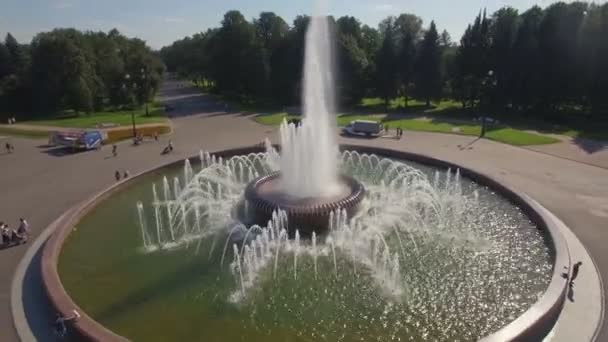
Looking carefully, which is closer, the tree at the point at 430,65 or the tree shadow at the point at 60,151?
the tree shadow at the point at 60,151

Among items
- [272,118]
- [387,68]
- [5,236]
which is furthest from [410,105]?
[5,236]

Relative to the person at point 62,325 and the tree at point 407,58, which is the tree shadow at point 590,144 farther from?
the person at point 62,325

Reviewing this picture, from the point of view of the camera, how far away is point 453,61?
47250mm

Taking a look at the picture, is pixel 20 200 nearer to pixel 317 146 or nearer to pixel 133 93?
pixel 317 146

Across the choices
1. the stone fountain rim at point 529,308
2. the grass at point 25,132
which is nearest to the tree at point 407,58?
the stone fountain rim at point 529,308

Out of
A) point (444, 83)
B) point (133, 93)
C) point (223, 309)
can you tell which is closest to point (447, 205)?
point (223, 309)

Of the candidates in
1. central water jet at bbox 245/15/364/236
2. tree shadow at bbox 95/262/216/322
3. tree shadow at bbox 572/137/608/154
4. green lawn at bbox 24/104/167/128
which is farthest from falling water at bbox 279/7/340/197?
green lawn at bbox 24/104/167/128

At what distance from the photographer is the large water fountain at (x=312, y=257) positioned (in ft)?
34.3

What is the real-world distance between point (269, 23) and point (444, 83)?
26070mm

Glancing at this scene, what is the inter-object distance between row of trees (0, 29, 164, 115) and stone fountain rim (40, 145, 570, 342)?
1161 inches

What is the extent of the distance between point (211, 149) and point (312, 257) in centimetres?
1681

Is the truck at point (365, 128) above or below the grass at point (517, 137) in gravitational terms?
above

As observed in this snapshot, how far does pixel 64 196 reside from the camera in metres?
19.8

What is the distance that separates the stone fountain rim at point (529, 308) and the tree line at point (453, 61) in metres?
20.4
